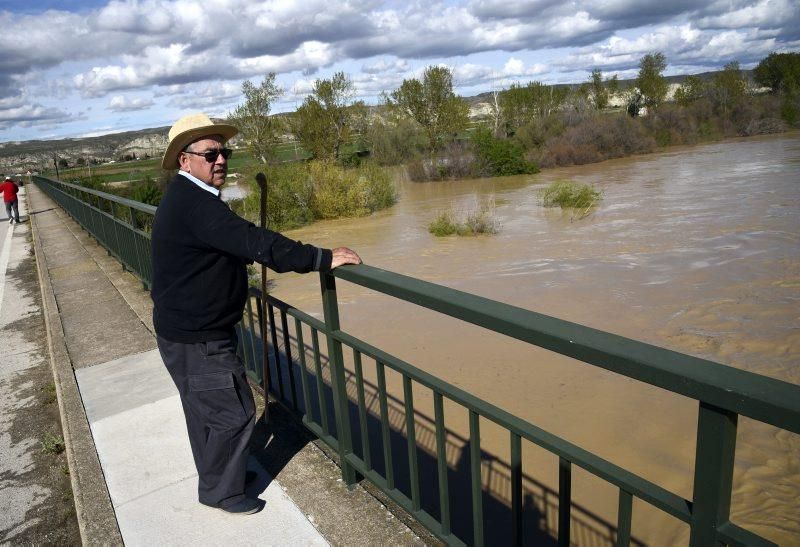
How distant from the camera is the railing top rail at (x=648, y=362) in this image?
3.78 ft

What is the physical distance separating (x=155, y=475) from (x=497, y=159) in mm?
31716

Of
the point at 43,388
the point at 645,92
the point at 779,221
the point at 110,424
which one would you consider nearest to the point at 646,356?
the point at 110,424

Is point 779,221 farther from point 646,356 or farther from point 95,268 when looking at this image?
point 646,356

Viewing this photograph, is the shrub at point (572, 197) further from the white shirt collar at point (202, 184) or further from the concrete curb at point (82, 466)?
the white shirt collar at point (202, 184)

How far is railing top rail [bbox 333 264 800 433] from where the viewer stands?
1.15 m

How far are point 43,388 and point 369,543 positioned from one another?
3.68m

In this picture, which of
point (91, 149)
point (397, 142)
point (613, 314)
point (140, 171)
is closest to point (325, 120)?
point (397, 142)

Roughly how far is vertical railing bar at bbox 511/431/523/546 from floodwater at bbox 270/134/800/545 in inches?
122

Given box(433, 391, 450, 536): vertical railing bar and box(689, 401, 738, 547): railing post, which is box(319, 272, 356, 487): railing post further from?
box(689, 401, 738, 547): railing post

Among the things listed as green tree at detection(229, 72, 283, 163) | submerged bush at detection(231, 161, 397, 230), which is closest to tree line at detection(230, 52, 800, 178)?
green tree at detection(229, 72, 283, 163)

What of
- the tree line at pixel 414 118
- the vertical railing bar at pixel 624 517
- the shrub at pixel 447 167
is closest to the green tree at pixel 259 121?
the tree line at pixel 414 118

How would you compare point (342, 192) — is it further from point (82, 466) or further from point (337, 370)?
point (337, 370)

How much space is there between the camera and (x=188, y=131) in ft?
8.40

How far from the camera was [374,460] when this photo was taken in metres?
6.21
